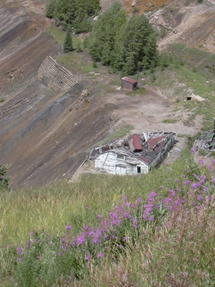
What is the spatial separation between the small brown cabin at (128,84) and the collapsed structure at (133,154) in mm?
12079

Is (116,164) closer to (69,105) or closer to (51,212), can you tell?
(51,212)

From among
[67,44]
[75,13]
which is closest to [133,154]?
[67,44]

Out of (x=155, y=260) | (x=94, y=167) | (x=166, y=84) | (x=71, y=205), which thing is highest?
(x=155, y=260)

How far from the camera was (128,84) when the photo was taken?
35719 millimetres

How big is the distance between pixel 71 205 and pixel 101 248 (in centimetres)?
196

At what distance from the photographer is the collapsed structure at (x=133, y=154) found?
20797 millimetres

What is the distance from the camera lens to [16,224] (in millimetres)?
6258

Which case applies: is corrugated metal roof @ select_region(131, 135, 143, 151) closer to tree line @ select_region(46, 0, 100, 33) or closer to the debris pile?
the debris pile

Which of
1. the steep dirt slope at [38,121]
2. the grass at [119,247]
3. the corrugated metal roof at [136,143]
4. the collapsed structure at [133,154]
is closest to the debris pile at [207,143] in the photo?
the collapsed structure at [133,154]

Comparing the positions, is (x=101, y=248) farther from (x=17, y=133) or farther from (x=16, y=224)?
(x=17, y=133)

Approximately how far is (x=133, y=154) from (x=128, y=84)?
49.5ft

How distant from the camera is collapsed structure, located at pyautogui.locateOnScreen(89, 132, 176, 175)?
20.8 m

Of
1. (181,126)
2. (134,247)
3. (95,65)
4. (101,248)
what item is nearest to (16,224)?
(101,248)

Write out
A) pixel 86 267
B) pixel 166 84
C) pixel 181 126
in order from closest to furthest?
pixel 86 267, pixel 181 126, pixel 166 84
